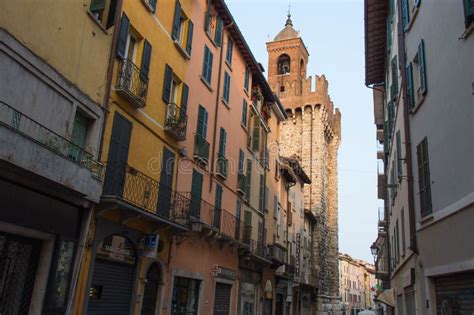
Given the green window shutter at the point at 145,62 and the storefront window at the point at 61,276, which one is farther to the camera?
the green window shutter at the point at 145,62

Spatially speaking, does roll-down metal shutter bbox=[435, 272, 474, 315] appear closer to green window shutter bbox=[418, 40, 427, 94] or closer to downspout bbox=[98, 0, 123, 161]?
green window shutter bbox=[418, 40, 427, 94]

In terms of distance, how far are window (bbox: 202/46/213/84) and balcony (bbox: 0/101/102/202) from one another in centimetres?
898

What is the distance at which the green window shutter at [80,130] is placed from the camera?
11547mm

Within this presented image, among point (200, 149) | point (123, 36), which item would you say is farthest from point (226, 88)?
point (123, 36)

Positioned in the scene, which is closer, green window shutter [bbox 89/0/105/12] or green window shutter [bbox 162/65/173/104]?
green window shutter [bbox 89/0/105/12]

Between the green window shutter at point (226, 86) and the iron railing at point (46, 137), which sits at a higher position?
the green window shutter at point (226, 86)

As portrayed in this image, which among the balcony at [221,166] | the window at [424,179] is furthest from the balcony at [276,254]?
the window at [424,179]

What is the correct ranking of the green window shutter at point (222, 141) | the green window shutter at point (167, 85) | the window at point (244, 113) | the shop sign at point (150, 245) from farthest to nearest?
the window at point (244, 113), the green window shutter at point (222, 141), the green window shutter at point (167, 85), the shop sign at point (150, 245)

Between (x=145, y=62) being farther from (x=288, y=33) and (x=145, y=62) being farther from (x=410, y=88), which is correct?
(x=288, y=33)

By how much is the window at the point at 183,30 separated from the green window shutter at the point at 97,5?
5.13 meters

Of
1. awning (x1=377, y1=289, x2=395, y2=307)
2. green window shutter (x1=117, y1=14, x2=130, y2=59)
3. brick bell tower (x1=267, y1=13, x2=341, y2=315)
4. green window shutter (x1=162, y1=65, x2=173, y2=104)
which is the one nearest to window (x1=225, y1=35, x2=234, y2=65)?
green window shutter (x1=162, y1=65, x2=173, y2=104)

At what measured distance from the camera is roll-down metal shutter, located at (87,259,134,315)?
1222cm

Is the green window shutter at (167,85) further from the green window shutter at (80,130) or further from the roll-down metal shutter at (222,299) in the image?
the roll-down metal shutter at (222,299)

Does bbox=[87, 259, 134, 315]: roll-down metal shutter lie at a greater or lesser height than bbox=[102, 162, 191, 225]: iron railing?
lesser
